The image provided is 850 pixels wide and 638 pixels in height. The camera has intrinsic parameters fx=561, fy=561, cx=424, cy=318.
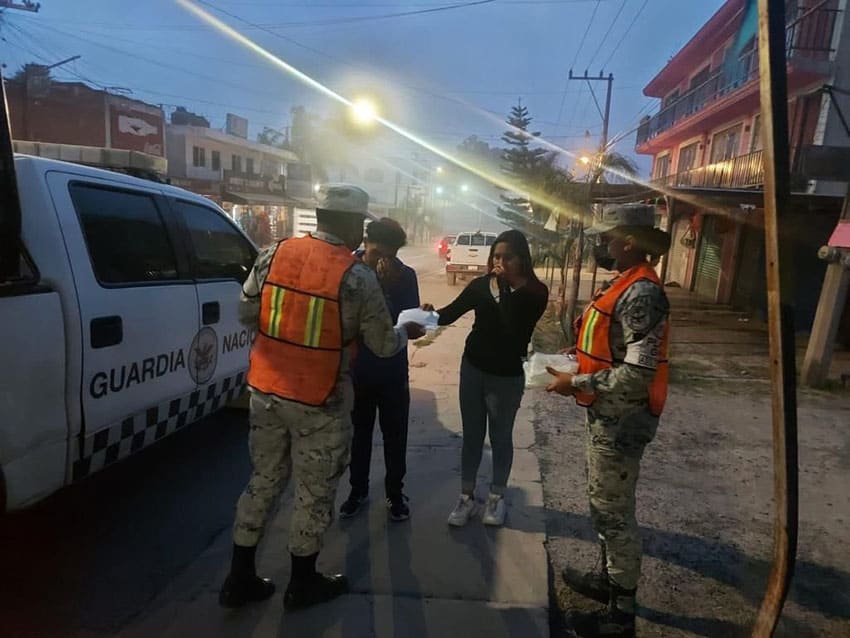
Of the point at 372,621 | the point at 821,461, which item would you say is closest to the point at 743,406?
the point at 821,461

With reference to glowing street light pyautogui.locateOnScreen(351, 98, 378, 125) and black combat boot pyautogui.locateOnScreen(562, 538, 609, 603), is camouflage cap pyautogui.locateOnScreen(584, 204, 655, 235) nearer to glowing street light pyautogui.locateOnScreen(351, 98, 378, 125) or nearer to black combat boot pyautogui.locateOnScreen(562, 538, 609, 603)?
black combat boot pyautogui.locateOnScreen(562, 538, 609, 603)

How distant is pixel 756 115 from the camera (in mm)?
15086

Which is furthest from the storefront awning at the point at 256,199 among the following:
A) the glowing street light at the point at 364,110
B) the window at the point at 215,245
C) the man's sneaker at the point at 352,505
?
the man's sneaker at the point at 352,505

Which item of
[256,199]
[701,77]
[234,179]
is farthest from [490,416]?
[234,179]

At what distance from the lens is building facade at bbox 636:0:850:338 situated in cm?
1077

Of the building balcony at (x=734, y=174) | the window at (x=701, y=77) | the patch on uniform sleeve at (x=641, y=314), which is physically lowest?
the patch on uniform sleeve at (x=641, y=314)

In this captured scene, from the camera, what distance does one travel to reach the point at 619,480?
7.28 feet

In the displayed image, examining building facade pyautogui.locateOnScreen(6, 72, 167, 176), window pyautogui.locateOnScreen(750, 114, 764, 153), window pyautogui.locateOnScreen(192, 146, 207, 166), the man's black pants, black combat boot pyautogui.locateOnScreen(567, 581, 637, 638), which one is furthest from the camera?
window pyautogui.locateOnScreen(192, 146, 207, 166)

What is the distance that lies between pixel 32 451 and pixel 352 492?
62.3 inches

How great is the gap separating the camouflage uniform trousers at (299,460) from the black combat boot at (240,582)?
6 cm

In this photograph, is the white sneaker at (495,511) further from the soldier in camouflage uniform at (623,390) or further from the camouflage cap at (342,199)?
the camouflage cap at (342,199)

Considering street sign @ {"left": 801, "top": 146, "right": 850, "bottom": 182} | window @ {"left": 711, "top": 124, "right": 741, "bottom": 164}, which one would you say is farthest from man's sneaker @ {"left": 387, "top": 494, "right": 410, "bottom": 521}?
window @ {"left": 711, "top": 124, "right": 741, "bottom": 164}

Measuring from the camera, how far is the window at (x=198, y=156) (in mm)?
28469

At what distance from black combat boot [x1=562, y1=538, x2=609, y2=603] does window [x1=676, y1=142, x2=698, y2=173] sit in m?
20.1
